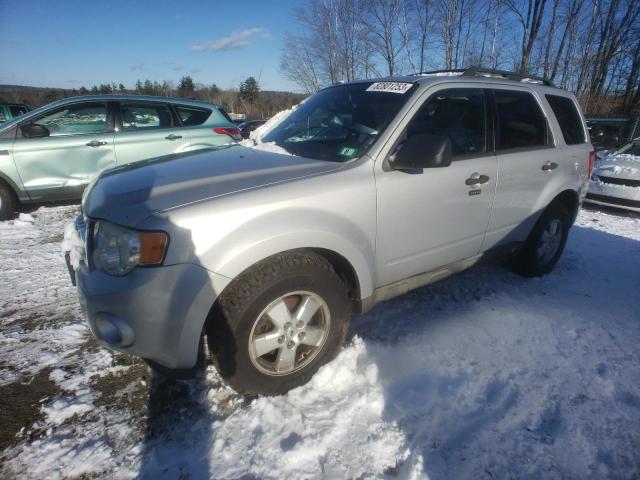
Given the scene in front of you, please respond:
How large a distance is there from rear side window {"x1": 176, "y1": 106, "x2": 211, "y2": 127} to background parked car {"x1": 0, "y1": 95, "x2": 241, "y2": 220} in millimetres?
87

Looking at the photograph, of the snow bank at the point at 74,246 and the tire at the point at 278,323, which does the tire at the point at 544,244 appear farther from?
the snow bank at the point at 74,246

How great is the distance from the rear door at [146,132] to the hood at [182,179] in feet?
11.3

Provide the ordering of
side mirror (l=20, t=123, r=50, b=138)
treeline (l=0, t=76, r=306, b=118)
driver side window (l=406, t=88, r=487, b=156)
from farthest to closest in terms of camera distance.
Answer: treeline (l=0, t=76, r=306, b=118) → side mirror (l=20, t=123, r=50, b=138) → driver side window (l=406, t=88, r=487, b=156)

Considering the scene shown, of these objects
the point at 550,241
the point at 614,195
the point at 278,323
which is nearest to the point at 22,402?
the point at 278,323

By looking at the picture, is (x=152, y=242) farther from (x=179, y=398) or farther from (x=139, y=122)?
(x=139, y=122)

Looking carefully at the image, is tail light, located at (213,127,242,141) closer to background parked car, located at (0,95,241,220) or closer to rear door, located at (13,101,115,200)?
background parked car, located at (0,95,241,220)

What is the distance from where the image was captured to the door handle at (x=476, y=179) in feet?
8.21

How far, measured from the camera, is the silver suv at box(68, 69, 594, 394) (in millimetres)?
1634

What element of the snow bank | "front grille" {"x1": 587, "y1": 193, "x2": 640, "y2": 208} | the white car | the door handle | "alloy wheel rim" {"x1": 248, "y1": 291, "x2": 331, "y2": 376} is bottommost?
"front grille" {"x1": 587, "y1": 193, "x2": 640, "y2": 208}

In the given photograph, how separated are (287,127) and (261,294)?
5.18 feet

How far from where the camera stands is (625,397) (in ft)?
6.88

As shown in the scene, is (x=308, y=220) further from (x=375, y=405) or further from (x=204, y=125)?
(x=204, y=125)

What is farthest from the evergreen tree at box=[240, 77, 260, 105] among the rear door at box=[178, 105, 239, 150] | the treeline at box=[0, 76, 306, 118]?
the rear door at box=[178, 105, 239, 150]

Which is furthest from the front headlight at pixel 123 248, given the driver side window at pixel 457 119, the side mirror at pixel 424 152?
the driver side window at pixel 457 119
